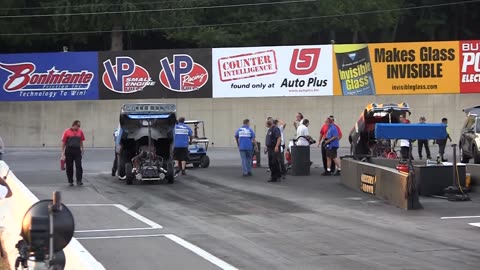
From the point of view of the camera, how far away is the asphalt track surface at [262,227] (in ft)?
30.8

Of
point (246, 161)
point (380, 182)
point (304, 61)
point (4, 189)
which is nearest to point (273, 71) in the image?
point (304, 61)

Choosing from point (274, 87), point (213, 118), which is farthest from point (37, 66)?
point (274, 87)

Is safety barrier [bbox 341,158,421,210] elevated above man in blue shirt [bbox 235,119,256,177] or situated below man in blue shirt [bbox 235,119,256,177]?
below

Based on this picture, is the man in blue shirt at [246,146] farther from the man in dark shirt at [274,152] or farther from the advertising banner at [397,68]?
the advertising banner at [397,68]

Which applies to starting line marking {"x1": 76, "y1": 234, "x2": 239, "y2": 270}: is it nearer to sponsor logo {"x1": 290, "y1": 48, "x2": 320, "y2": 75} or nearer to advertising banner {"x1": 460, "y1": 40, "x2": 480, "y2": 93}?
sponsor logo {"x1": 290, "y1": 48, "x2": 320, "y2": 75}

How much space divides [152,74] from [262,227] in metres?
30.1

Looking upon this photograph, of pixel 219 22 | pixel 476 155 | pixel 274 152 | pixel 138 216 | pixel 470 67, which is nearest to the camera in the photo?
pixel 138 216

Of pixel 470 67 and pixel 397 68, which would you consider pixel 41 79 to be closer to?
pixel 397 68

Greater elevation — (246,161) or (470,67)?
(470,67)

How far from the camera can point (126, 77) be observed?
4150cm

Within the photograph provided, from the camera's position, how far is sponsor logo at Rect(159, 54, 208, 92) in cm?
4106

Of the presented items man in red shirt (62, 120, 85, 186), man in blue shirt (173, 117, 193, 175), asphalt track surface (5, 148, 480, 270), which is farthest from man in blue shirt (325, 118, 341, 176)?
man in red shirt (62, 120, 85, 186)

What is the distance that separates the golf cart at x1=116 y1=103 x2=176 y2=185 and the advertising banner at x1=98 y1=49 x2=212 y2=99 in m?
20.6

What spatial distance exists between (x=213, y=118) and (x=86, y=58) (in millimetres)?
7889
